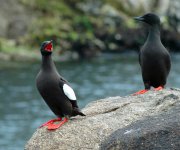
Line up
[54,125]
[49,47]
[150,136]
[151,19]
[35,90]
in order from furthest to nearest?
[35,90], [151,19], [49,47], [54,125], [150,136]

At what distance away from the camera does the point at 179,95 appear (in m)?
10.9

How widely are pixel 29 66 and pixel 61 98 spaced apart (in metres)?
42.6

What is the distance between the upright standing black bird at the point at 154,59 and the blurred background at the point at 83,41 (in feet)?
86.5

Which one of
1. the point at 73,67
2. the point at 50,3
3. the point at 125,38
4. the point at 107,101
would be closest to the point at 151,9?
the point at 125,38

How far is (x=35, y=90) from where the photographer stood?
42469mm

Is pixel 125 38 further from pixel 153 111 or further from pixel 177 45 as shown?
pixel 153 111

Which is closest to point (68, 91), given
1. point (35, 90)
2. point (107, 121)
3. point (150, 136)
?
point (107, 121)

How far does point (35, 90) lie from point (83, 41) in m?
19.4

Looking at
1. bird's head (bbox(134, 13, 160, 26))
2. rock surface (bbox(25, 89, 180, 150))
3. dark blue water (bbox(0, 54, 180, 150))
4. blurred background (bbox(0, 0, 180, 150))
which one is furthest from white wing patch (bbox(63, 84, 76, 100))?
blurred background (bbox(0, 0, 180, 150))

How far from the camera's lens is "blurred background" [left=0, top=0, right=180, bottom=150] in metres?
45.6

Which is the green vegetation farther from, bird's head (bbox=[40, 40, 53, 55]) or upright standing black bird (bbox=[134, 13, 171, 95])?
bird's head (bbox=[40, 40, 53, 55])

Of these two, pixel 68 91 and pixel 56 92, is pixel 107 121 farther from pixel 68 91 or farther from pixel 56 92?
pixel 56 92

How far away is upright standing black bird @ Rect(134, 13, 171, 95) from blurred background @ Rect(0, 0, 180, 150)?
86.5 feet

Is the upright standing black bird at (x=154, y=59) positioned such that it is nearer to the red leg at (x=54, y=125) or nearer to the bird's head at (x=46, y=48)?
the bird's head at (x=46, y=48)
